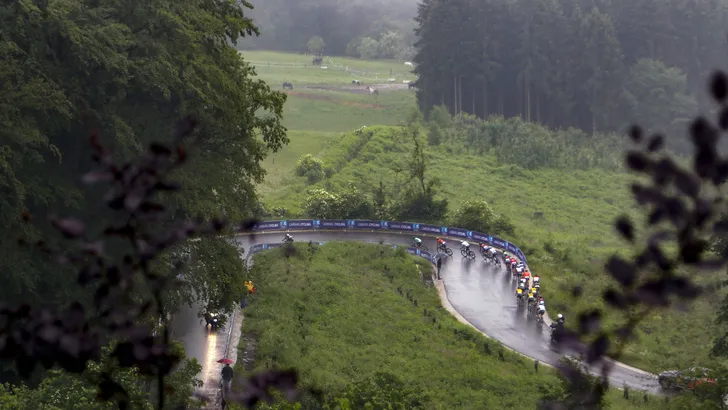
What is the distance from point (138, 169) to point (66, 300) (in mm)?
20171

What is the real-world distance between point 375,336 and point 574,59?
221 ft

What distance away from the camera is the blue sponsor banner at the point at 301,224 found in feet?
169

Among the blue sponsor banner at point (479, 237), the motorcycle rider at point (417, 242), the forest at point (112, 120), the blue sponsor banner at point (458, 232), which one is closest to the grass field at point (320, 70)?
the blue sponsor banner at point (458, 232)

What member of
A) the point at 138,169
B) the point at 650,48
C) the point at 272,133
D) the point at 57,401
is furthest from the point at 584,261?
the point at 650,48

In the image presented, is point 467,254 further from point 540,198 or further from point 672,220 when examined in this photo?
point 672,220

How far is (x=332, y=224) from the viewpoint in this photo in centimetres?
5200

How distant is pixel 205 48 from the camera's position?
1215 inches

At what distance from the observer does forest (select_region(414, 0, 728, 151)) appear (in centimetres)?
9194

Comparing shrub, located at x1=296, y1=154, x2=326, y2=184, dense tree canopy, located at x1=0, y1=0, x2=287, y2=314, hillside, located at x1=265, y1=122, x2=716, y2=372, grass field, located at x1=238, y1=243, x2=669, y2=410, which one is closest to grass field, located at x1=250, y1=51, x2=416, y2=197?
shrub, located at x1=296, y1=154, x2=326, y2=184

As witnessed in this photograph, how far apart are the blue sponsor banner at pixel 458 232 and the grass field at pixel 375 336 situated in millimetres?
6774

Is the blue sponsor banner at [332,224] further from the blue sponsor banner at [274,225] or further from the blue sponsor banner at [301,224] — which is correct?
the blue sponsor banner at [274,225]

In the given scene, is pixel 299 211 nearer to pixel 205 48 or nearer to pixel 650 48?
pixel 205 48

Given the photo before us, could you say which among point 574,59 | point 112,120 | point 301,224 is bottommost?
point 301,224

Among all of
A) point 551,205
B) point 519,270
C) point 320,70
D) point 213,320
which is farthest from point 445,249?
point 320,70
